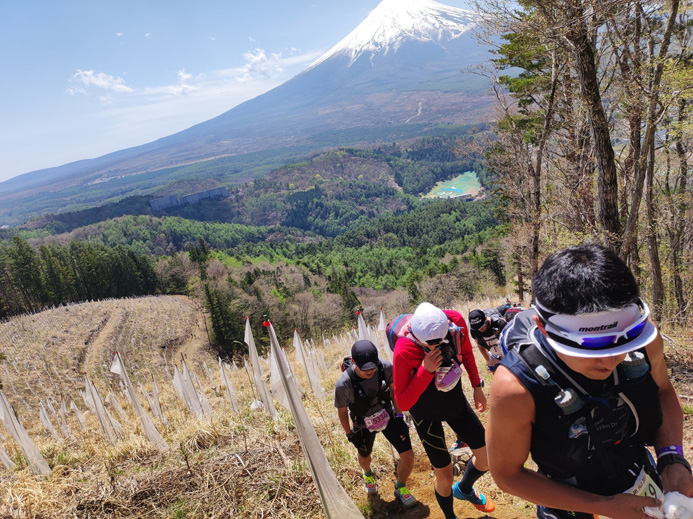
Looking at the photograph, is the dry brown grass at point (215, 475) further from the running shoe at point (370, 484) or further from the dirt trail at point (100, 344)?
the dirt trail at point (100, 344)

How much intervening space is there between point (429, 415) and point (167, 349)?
39953mm

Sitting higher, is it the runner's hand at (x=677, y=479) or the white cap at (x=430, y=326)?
the white cap at (x=430, y=326)

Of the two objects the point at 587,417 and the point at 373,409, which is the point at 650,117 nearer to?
the point at 373,409

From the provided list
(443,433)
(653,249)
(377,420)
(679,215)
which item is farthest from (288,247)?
(443,433)

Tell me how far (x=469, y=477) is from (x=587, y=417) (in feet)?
6.31

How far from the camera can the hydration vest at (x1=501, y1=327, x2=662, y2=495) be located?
4.41ft

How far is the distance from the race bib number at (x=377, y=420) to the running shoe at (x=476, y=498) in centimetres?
74

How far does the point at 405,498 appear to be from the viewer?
3227 millimetres

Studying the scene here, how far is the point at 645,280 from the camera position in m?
11.8

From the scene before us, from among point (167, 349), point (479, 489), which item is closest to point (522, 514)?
point (479, 489)

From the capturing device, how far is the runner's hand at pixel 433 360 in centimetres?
237

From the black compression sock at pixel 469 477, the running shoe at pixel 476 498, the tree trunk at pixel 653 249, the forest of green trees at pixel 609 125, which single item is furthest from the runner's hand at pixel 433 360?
the tree trunk at pixel 653 249

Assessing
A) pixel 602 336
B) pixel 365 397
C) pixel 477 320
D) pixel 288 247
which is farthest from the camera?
pixel 288 247

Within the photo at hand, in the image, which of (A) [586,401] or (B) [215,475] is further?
(B) [215,475]
